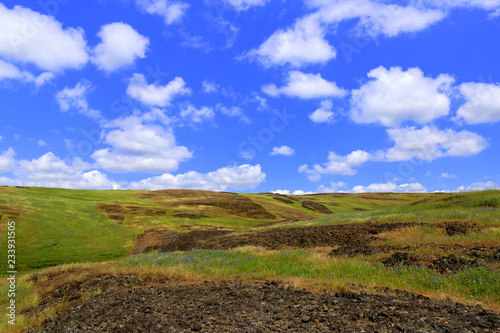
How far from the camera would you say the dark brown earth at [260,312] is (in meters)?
6.32

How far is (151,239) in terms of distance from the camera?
44.3m

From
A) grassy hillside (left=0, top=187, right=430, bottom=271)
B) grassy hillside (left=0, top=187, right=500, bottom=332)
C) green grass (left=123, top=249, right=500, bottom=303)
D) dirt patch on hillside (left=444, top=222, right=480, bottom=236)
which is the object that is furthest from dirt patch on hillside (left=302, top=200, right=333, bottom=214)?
green grass (left=123, top=249, right=500, bottom=303)

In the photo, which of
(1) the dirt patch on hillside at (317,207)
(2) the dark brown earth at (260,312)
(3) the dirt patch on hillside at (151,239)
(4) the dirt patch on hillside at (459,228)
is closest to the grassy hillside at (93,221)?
(3) the dirt patch on hillside at (151,239)

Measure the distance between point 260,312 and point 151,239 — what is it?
40739mm

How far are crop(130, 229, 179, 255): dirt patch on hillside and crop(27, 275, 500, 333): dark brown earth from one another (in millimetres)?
26855

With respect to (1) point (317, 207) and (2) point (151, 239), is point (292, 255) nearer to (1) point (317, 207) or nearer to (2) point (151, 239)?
(2) point (151, 239)

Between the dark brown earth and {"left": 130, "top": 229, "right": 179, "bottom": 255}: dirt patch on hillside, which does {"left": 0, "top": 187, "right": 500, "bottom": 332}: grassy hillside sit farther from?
the dark brown earth

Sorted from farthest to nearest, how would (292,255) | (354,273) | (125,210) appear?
(125,210) → (292,255) → (354,273)

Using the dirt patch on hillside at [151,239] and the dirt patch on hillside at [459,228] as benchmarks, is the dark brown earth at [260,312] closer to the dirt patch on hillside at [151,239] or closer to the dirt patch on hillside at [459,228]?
the dirt patch on hillside at [459,228]

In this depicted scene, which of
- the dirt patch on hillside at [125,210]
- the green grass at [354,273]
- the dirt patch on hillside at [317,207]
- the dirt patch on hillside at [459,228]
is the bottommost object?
the dirt patch on hillside at [317,207]

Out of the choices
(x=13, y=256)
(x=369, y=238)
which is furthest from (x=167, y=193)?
(x=369, y=238)

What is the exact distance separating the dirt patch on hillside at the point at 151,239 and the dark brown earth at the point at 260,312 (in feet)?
88.1

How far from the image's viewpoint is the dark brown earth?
20.7 ft

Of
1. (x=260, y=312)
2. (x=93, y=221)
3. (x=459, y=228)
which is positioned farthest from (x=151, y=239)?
(x=260, y=312)
